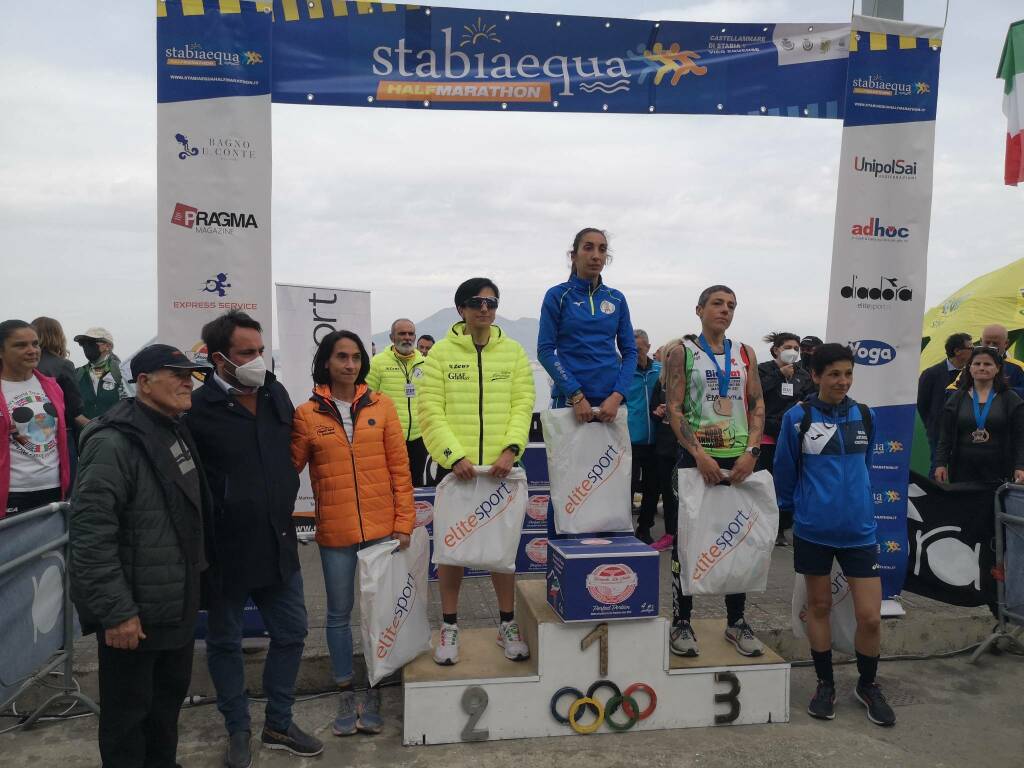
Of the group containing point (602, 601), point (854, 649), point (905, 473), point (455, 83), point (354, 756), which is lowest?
point (354, 756)

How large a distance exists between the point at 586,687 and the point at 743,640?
91 cm

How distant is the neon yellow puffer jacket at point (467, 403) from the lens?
371 centimetres

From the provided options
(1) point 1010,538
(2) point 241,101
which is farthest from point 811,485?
(2) point 241,101

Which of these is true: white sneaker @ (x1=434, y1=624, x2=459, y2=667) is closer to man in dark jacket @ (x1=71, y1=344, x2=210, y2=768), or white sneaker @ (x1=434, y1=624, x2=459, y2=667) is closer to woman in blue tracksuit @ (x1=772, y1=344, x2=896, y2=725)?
man in dark jacket @ (x1=71, y1=344, x2=210, y2=768)

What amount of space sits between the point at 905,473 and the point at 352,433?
12.3 ft

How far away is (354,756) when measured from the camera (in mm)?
3381

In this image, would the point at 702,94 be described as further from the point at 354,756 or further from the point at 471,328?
the point at 354,756

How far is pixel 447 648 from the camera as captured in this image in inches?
146

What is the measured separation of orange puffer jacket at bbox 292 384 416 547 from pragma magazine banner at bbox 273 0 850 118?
2.31 m

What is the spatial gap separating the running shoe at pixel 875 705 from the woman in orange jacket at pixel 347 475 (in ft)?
7.97

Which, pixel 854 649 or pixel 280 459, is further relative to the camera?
pixel 854 649

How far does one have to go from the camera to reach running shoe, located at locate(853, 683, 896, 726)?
369 centimetres

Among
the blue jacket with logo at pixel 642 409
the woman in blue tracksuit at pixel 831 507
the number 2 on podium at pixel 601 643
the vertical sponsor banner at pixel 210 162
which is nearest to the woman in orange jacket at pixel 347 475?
the number 2 on podium at pixel 601 643

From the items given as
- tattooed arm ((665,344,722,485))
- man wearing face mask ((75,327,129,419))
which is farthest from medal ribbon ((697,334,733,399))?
man wearing face mask ((75,327,129,419))
